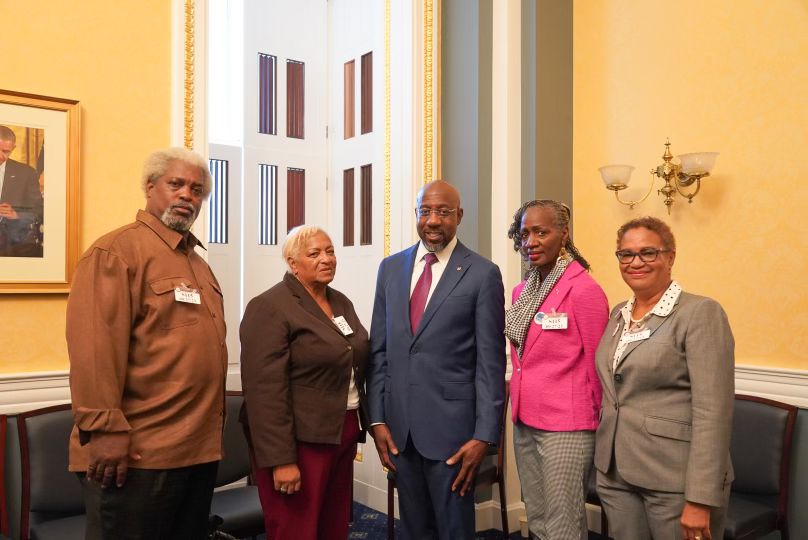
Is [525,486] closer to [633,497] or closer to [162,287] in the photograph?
[633,497]

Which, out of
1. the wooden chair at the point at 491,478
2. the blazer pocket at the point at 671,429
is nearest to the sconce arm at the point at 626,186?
the wooden chair at the point at 491,478

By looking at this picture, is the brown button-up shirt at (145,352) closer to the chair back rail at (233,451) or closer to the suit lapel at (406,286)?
the suit lapel at (406,286)

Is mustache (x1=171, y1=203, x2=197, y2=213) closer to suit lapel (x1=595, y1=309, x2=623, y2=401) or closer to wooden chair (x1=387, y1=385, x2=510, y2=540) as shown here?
suit lapel (x1=595, y1=309, x2=623, y2=401)

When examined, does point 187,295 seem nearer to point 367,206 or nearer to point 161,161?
point 161,161

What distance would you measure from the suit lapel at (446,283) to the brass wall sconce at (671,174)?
162 centimetres

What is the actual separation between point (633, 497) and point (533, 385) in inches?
17.8

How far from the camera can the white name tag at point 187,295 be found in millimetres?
1944

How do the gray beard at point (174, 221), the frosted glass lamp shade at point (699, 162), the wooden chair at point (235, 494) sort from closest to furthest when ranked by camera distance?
the gray beard at point (174, 221)
the wooden chair at point (235, 494)
the frosted glass lamp shade at point (699, 162)

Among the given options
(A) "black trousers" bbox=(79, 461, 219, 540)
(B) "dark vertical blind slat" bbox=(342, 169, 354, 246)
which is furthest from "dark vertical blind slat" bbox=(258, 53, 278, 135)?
(A) "black trousers" bbox=(79, 461, 219, 540)

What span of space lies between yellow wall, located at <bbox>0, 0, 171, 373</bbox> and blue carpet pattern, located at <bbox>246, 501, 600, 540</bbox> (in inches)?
64.5

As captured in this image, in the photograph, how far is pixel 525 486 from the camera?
7.37 ft

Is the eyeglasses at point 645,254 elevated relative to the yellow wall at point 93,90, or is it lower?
lower

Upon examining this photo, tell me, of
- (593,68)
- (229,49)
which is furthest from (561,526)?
(229,49)

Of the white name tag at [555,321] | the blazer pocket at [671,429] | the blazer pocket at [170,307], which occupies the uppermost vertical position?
the blazer pocket at [170,307]
